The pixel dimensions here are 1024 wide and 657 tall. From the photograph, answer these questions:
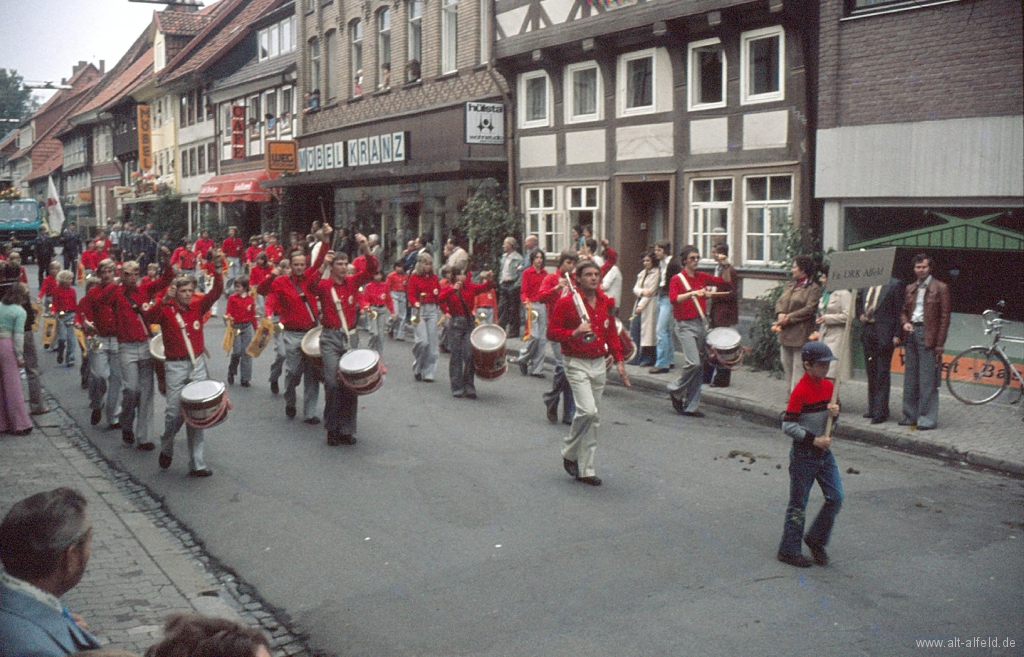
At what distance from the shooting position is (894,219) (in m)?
14.4

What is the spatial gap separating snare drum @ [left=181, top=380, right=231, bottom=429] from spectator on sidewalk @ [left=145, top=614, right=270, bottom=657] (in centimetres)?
686

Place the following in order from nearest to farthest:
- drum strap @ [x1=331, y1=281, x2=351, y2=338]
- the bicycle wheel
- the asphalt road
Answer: the asphalt road < drum strap @ [x1=331, y1=281, x2=351, y2=338] < the bicycle wheel

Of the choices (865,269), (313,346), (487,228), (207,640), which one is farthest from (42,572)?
(487,228)

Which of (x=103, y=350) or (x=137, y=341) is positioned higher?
(x=137, y=341)

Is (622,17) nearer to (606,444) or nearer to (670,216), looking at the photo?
(670,216)

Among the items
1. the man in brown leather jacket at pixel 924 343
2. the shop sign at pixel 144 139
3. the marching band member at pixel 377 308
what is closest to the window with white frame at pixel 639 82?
the marching band member at pixel 377 308

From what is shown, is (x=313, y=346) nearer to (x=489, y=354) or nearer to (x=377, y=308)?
(x=489, y=354)

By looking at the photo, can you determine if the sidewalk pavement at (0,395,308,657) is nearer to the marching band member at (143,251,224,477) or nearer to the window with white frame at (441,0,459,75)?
the marching band member at (143,251,224,477)

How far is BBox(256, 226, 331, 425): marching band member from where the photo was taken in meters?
11.3

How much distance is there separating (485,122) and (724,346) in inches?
486

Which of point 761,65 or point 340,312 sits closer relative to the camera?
point 340,312

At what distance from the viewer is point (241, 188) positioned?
121 ft

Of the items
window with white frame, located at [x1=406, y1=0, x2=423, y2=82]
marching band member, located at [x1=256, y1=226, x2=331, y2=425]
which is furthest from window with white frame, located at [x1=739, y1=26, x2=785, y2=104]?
window with white frame, located at [x1=406, y1=0, x2=423, y2=82]

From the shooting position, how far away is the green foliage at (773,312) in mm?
15352
